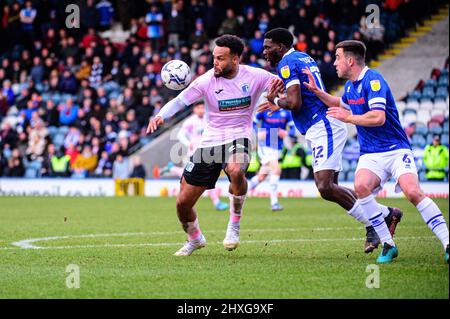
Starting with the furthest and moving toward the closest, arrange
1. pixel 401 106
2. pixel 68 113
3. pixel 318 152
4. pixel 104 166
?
pixel 68 113
pixel 104 166
pixel 401 106
pixel 318 152

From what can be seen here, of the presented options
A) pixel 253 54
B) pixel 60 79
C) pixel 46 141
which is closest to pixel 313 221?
pixel 253 54

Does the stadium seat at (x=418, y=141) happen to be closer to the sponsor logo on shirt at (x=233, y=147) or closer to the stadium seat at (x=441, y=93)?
the stadium seat at (x=441, y=93)

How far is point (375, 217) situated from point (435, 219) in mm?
1033

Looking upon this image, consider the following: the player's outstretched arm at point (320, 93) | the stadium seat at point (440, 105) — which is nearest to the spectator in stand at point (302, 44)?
the stadium seat at point (440, 105)

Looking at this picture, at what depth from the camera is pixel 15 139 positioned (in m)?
30.9

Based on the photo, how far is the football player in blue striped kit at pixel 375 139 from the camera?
9242 mm

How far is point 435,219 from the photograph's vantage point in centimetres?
892

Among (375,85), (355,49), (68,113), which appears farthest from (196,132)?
(68,113)

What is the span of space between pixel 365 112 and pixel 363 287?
2.51m

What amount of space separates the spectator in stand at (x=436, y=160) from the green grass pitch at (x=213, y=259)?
6415 mm

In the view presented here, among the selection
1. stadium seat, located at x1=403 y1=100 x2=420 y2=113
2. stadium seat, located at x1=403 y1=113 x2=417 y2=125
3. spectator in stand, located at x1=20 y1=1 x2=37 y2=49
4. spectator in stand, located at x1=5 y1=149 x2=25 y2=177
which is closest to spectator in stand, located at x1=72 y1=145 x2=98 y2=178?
spectator in stand, located at x1=5 y1=149 x2=25 y2=177

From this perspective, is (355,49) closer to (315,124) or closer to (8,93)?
(315,124)

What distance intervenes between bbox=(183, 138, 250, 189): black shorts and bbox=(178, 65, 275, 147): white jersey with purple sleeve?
0.08 m

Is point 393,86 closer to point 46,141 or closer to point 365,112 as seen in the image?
point 46,141
